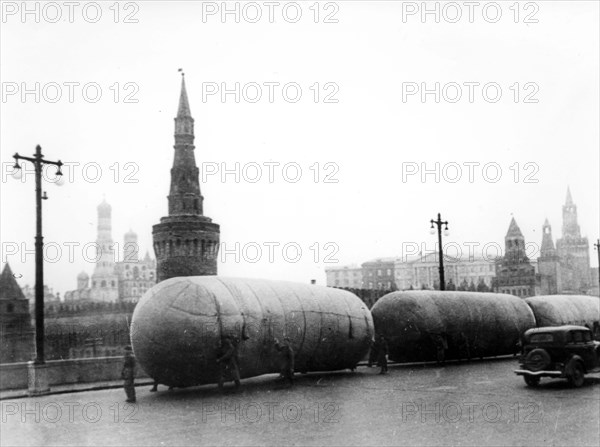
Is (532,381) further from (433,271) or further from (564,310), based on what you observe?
(433,271)

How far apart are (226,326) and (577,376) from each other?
27.4 ft

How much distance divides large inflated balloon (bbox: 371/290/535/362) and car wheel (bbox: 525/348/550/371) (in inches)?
267

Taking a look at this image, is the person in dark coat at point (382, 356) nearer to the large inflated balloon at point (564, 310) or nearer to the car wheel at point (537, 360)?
the car wheel at point (537, 360)

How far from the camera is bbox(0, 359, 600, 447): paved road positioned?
998 centimetres

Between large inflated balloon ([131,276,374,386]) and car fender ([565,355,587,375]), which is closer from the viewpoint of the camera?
large inflated balloon ([131,276,374,386])

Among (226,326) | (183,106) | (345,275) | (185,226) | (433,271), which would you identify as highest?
(183,106)

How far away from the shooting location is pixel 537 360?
15898 mm

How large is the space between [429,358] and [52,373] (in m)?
12.3

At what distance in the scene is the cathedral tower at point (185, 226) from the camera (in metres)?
76.6

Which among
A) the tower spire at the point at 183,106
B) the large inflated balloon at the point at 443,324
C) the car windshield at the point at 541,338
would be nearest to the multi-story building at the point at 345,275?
the tower spire at the point at 183,106

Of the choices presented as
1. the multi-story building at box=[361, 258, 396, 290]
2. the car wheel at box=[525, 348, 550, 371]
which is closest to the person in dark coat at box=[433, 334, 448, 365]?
the car wheel at box=[525, 348, 550, 371]

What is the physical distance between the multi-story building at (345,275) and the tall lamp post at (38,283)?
147796mm

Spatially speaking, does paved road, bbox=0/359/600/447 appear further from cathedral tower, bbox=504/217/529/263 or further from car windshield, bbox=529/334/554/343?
cathedral tower, bbox=504/217/529/263

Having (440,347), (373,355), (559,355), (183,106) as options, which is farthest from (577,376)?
(183,106)
